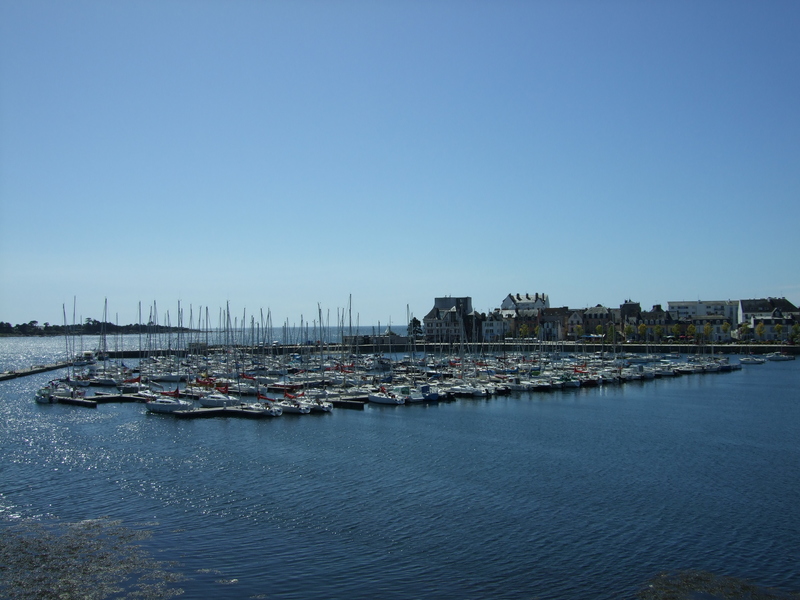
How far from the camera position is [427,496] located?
32.7m

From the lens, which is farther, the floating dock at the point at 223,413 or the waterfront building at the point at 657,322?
the waterfront building at the point at 657,322

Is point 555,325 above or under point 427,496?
above

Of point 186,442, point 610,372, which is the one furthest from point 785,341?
point 186,442

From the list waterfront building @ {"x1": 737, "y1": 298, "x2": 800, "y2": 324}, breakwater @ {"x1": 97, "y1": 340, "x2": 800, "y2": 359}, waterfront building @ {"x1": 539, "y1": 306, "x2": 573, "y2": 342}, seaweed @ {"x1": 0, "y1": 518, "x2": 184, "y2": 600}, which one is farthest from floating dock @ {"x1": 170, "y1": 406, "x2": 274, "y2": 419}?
waterfront building @ {"x1": 737, "y1": 298, "x2": 800, "y2": 324}

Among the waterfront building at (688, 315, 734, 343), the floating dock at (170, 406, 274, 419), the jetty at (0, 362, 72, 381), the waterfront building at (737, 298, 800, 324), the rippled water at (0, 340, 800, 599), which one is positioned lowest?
the rippled water at (0, 340, 800, 599)

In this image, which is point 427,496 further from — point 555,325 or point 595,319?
point 595,319

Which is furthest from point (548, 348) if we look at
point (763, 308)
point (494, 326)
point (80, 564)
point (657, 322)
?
point (80, 564)

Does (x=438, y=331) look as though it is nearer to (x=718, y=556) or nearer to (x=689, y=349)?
(x=689, y=349)

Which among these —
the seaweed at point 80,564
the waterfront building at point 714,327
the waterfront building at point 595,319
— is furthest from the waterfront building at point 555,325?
the seaweed at point 80,564

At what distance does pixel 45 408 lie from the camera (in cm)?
6316

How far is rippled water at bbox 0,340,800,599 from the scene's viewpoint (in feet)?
77.6

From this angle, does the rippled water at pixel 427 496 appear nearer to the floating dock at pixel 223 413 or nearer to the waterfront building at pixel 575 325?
the floating dock at pixel 223 413

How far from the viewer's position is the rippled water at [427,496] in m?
23.6

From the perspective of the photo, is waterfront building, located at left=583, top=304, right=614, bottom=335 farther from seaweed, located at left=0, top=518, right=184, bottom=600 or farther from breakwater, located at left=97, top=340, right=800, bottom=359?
seaweed, located at left=0, top=518, right=184, bottom=600
